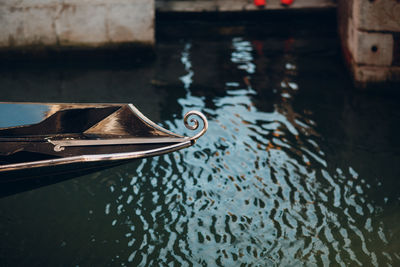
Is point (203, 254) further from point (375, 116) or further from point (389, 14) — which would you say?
point (389, 14)

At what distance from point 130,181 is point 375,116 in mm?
3612

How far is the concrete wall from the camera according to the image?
767 cm

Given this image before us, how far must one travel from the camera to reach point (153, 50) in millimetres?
9664

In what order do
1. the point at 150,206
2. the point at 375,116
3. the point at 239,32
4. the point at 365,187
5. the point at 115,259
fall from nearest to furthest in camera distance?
the point at 115,259 < the point at 150,206 < the point at 365,187 < the point at 375,116 < the point at 239,32

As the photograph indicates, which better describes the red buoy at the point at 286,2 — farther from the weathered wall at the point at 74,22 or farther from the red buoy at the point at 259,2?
the weathered wall at the point at 74,22

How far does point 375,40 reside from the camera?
788cm

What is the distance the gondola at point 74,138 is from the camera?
4.11m

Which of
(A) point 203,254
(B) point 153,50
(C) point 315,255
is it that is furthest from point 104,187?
(B) point 153,50

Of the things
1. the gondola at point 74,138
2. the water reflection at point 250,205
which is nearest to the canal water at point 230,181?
the water reflection at point 250,205

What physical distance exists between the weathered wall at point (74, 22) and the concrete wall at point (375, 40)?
3.50m

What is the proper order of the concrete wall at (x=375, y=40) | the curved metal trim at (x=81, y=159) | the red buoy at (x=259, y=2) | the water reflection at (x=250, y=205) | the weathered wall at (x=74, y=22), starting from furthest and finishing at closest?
the red buoy at (x=259, y=2) < the weathered wall at (x=74, y=22) < the concrete wall at (x=375, y=40) < the water reflection at (x=250, y=205) < the curved metal trim at (x=81, y=159)

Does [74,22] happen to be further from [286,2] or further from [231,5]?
[286,2]

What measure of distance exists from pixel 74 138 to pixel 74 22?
524 centimetres

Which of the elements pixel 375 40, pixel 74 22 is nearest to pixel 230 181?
pixel 375 40
